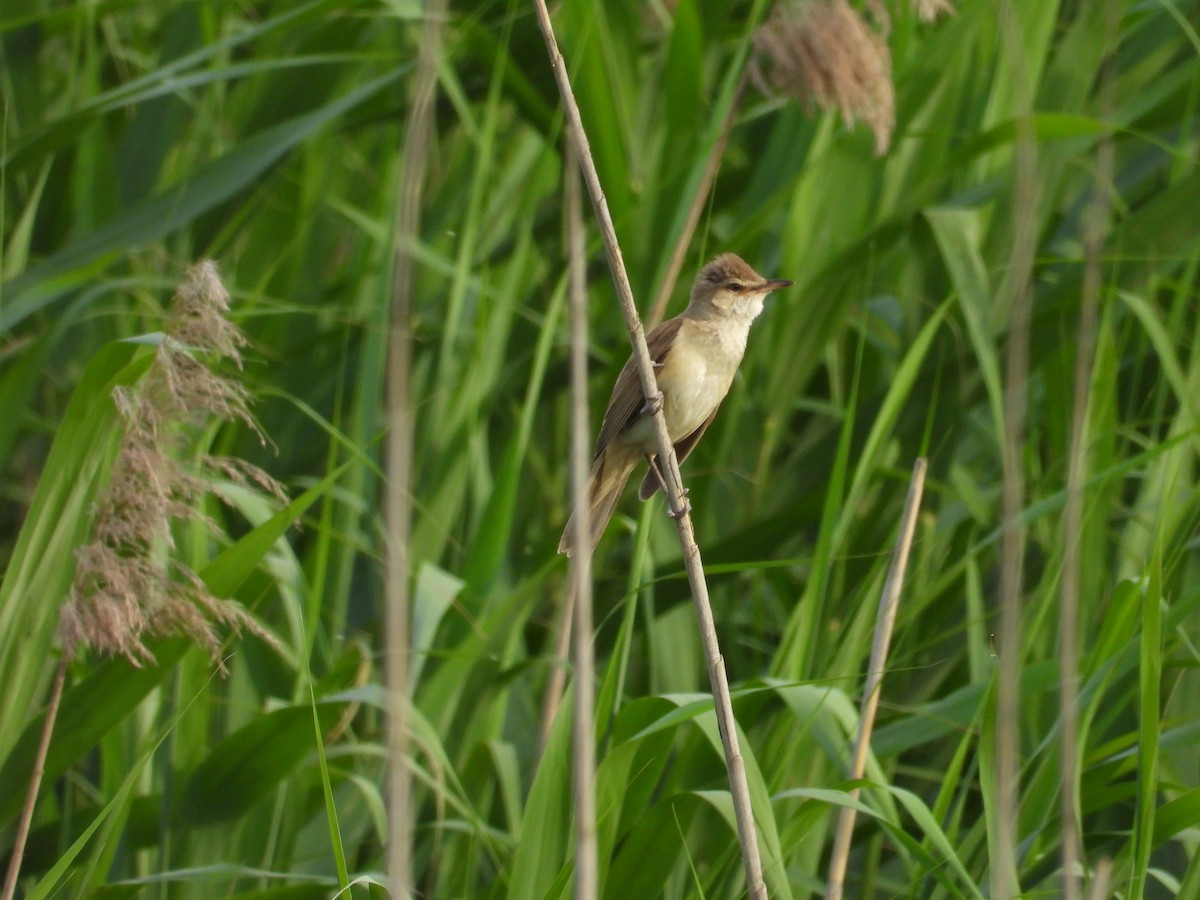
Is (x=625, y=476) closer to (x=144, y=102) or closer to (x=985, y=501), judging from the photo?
(x=985, y=501)

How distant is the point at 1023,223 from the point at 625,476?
6.03 ft

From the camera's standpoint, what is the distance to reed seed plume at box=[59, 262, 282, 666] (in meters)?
2.19

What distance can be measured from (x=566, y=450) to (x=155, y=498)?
5.24 feet

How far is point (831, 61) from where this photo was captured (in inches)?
112

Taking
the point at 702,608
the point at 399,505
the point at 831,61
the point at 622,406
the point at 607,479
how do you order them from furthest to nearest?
the point at 607,479
the point at 622,406
the point at 831,61
the point at 702,608
the point at 399,505

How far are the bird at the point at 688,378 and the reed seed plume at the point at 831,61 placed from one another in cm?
46

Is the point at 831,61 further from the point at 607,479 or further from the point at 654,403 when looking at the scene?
the point at 607,479

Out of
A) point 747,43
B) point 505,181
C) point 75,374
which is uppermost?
point 747,43

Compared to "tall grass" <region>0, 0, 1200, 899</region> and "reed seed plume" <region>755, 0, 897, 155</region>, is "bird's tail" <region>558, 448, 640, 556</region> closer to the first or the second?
"tall grass" <region>0, 0, 1200, 899</region>

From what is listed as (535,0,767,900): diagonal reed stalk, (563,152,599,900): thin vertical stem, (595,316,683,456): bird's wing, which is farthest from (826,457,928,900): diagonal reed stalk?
(595,316,683,456): bird's wing

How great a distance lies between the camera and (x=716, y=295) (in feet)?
11.0

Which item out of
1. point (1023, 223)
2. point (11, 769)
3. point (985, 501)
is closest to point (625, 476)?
point (985, 501)

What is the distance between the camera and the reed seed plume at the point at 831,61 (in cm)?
285

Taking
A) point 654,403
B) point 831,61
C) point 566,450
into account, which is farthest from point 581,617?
point 566,450
